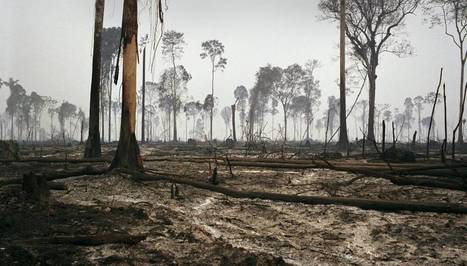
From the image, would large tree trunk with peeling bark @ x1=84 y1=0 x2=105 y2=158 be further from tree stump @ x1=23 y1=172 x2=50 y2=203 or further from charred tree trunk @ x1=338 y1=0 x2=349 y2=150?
charred tree trunk @ x1=338 y1=0 x2=349 y2=150

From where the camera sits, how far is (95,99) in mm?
9758

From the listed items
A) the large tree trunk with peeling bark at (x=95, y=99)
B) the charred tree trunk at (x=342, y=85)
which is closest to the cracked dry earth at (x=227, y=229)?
the large tree trunk with peeling bark at (x=95, y=99)

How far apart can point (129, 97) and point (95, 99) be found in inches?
161

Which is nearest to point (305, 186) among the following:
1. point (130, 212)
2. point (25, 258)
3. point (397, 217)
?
point (397, 217)

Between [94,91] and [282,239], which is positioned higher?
[94,91]

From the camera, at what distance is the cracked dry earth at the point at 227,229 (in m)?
2.82

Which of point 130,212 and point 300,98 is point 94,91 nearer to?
point 130,212

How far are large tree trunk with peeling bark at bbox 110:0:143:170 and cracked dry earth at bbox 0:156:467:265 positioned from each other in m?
0.87

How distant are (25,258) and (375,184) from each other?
→ 512 centimetres

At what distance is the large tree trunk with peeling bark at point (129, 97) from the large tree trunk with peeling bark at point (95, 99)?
12.5 ft

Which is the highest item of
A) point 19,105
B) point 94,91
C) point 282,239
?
point 19,105

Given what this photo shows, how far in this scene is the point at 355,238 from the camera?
3.39 meters

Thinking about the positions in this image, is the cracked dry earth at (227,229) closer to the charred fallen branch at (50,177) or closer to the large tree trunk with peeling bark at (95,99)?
the charred fallen branch at (50,177)

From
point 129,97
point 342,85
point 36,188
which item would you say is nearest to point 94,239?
point 36,188
